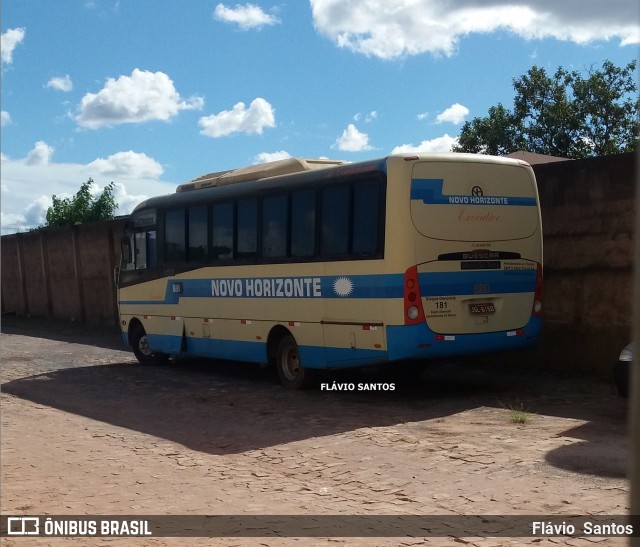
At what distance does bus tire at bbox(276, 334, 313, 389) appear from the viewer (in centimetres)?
1214

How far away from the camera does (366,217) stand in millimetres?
10734

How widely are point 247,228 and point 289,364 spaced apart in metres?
2.21

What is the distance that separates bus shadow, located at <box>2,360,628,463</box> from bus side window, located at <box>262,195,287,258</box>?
2081 millimetres

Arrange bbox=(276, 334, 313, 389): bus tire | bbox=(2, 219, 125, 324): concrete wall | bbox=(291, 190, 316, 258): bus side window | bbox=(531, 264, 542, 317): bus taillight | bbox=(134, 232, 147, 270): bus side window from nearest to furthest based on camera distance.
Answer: bbox=(531, 264, 542, 317): bus taillight
bbox=(291, 190, 316, 258): bus side window
bbox=(276, 334, 313, 389): bus tire
bbox=(134, 232, 147, 270): bus side window
bbox=(2, 219, 125, 324): concrete wall

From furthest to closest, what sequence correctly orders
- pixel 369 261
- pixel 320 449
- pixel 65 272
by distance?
pixel 65 272 → pixel 369 261 → pixel 320 449

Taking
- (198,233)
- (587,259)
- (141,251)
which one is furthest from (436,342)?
(141,251)

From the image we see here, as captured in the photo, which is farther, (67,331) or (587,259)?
(67,331)

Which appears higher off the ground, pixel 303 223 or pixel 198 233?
pixel 303 223

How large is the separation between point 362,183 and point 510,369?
4.92 m

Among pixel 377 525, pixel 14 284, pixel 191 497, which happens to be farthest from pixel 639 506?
pixel 14 284

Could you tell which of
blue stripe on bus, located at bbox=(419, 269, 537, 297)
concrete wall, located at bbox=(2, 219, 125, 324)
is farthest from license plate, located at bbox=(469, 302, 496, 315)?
concrete wall, located at bbox=(2, 219, 125, 324)

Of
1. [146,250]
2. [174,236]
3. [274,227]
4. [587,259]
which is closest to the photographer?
[274,227]

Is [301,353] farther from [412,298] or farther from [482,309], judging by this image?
[482,309]

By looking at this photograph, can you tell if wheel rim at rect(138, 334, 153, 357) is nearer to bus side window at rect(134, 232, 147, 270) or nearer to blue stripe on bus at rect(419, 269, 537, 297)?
bus side window at rect(134, 232, 147, 270)
